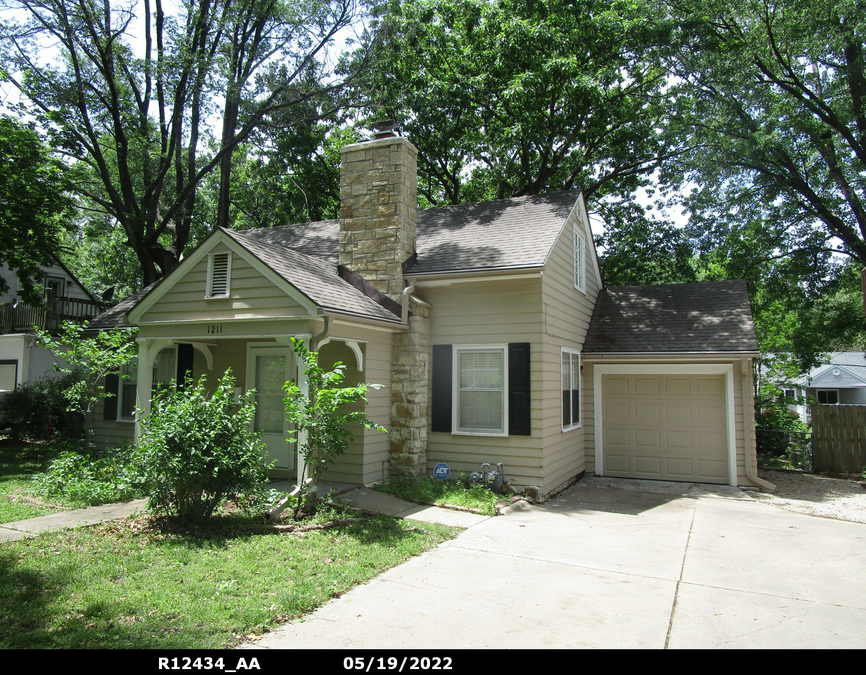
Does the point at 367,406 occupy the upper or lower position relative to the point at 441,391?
lower

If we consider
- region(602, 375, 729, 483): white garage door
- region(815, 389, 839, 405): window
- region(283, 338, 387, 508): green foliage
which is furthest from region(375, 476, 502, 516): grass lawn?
region(815, 389, 839, 405): window

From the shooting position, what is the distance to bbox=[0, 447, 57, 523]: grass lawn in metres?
7.23

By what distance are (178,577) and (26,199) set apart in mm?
12320

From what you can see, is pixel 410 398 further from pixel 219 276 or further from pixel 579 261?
pixel 579 261

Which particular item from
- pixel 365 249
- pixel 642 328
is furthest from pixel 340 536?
pixel 642 328

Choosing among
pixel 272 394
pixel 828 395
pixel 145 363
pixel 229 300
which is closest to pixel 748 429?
pixel 272 394

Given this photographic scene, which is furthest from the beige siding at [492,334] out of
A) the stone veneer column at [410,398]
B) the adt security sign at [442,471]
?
the stone veneer column at [410,398]

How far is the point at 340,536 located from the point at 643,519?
14.9ft

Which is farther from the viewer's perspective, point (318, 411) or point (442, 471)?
point (442, 471)

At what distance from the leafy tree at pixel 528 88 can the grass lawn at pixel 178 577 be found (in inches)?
510

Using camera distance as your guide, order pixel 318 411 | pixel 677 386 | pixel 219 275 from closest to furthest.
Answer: pixel 318 411 < pixel 219 275 < pixel 677 386

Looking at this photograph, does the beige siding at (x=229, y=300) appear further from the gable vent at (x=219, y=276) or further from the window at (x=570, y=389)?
the window at (x=570, y=389)

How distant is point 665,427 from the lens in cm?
1176

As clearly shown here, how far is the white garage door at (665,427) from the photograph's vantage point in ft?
37.3
